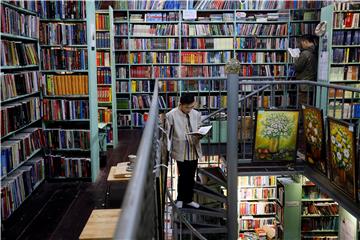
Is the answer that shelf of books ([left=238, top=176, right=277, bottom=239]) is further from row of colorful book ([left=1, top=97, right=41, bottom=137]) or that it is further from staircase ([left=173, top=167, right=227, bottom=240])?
row of colorful book ([left=1, top=97, right=41, bottom=137])

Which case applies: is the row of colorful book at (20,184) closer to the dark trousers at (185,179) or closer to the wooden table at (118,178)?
the wooden table at (118,178)

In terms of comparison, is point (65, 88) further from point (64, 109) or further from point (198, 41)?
point (198, 41)

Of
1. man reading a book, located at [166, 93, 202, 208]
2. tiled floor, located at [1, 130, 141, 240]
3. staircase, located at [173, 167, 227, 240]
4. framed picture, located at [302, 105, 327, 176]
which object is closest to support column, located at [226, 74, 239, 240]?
staircase, located at [173, 167, 227, 240]

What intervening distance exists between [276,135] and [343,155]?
1.19 metres

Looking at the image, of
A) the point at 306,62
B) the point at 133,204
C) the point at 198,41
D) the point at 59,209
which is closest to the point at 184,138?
the point at 59,209

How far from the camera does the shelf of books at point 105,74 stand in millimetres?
7660

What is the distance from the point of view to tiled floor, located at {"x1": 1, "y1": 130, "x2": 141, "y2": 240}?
4376mm

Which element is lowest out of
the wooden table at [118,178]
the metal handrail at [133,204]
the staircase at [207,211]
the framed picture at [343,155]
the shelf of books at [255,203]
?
the shelf of books at [255,203]

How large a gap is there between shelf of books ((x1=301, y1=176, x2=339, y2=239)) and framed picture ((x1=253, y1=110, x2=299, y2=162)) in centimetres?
179

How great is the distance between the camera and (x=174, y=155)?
4574 mm

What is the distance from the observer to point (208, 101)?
6.67 metres

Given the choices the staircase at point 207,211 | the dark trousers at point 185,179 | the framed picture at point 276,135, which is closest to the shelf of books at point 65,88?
the staircase at point 207,211

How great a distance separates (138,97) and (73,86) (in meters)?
2.94

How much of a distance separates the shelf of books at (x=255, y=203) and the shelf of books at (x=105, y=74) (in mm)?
2635
